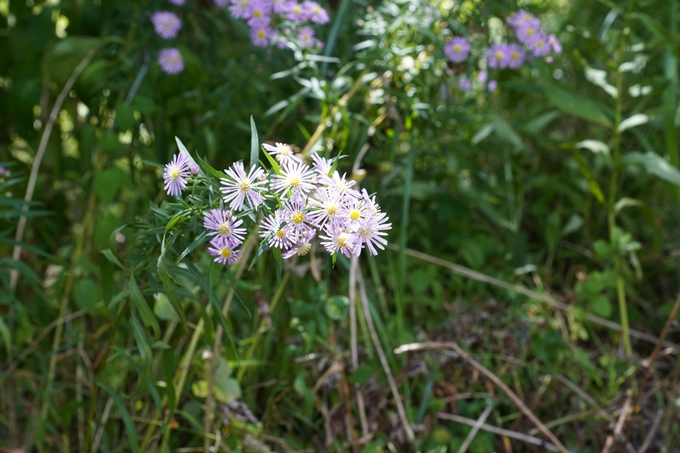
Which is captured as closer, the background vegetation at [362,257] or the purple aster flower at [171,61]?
the background vegetation at [362,257]

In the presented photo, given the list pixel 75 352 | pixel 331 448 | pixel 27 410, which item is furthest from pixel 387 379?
pixel 27 410

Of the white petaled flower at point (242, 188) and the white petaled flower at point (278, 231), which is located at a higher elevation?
the white petaled flower at point (242, 188)

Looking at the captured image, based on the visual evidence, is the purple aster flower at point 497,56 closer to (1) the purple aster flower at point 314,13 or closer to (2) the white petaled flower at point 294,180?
(1) the purple aster flower at point 314,13

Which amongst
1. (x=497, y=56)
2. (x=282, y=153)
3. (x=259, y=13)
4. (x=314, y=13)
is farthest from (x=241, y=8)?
(x=282, y=153)

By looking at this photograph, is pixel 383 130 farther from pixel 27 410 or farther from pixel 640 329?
pixel 27 410

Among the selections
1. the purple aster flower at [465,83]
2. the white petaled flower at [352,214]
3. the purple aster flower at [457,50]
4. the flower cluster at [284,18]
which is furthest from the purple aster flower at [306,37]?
the white petaled flower at [352,214]

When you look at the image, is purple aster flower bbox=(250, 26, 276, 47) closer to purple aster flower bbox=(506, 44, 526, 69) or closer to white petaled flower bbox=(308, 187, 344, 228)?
purple aster flower bbox=(506, 44, 526, 69)

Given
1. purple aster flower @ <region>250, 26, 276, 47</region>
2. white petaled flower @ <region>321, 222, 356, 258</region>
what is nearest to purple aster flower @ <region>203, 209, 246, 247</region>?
white petaled flower @ <region>321, 222, 356, 258</region>

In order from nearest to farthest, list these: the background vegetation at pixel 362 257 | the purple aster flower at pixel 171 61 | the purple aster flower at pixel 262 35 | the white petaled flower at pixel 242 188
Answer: the white petaled flower at pixel 242 188 < the background vegetation at pixel 362 257 < the purple aster flower at pixel 262 35 < the purple aster flower at pixel 171 61
